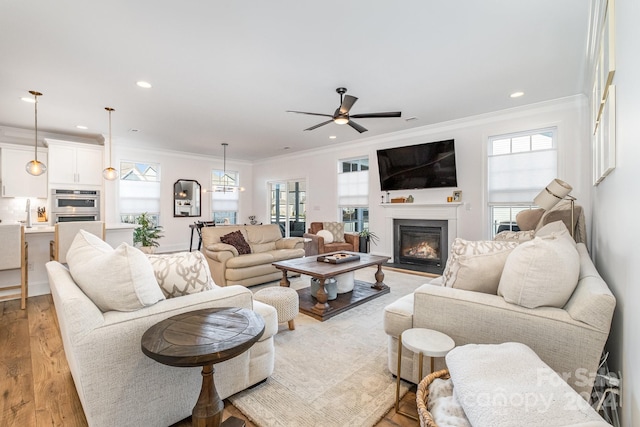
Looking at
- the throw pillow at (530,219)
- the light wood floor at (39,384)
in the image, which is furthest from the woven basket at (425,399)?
the throw pillow at (530,219)

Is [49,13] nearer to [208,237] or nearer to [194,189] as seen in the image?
[208,237]

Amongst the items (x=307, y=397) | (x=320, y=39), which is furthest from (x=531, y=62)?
(x=307, y=397)

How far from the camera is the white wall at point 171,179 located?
22.1ft

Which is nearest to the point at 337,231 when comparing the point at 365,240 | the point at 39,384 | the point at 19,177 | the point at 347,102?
the point at 365,240

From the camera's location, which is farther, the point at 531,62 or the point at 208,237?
the point at 208,237

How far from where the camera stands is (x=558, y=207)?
133 inches

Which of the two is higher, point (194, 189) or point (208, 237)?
point (194, 189)

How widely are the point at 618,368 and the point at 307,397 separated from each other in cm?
160

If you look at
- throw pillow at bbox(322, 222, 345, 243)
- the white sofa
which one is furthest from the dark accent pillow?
the white sofa

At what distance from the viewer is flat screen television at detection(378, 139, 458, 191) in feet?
17.5

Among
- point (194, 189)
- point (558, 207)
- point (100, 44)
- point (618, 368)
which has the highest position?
point (100, 44)

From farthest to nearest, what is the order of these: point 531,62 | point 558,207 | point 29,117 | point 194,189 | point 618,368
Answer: point 194,189 < point 29,117 < point 558,207 < point 531,62 < point 618,368

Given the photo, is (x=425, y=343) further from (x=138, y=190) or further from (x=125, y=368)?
(x=138, y=190)

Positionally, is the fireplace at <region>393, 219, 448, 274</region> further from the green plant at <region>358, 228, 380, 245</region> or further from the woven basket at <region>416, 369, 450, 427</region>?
the woven basket at <region>416, 369, 450, 427</region>
